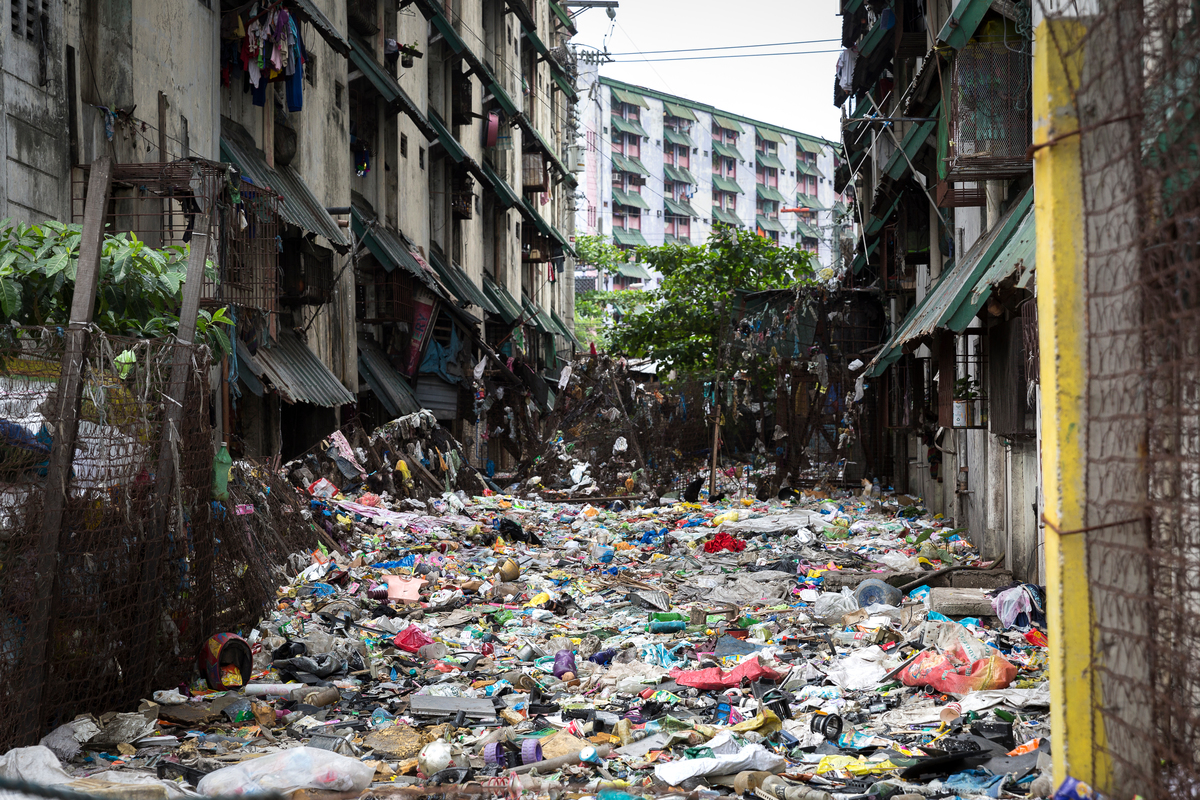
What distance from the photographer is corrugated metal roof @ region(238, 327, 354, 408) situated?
1270 cm

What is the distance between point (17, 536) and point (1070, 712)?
14.0ft

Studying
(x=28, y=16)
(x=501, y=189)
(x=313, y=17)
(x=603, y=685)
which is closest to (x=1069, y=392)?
(x=603, y=685)

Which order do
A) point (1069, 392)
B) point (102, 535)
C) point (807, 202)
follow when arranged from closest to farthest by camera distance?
point (1069, 392) → point (102, 535) → point (807, 202)

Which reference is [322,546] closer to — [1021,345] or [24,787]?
[1021,345]

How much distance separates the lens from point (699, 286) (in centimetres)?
2806

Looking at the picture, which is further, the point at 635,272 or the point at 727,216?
the point at 727,216

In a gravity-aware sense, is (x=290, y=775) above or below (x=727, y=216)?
below

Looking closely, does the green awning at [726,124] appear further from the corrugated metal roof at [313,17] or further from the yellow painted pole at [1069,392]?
the yellow painted pole at [1069,392]

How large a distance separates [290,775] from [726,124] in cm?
6876

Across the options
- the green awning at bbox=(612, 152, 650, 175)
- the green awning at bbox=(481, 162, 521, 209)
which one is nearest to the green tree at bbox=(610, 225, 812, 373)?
the green awning at bbox=(481, 162, 521, 209)

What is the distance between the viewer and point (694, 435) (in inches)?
744

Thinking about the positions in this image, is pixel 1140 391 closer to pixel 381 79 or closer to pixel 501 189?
pixel 381 79

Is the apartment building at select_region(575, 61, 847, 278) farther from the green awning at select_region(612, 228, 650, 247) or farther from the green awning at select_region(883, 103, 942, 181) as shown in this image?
the green awning at select_region(883, 103, 942, 181)

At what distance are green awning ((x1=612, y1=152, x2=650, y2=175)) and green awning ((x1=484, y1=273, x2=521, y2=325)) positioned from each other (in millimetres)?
32290
